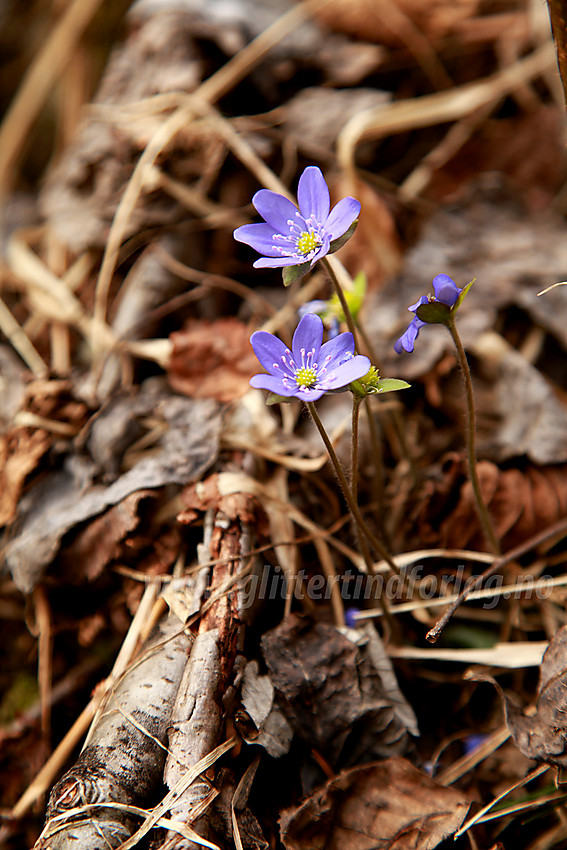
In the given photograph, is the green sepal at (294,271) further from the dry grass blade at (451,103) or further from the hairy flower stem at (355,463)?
the dry grass blade at (451,103)

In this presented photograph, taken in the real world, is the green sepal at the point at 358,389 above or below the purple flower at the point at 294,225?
below

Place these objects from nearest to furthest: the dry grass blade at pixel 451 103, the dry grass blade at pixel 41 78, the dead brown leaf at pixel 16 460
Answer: the dead brown leaf at pixel 16 460 < the dry grass blade at pixel 451 103 < the dry grass blade at pixel 41 78

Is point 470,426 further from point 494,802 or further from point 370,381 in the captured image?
point 494,802

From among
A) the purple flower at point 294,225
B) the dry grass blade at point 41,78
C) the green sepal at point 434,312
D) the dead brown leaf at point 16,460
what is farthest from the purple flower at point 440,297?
the dry grass blade at point 41,78

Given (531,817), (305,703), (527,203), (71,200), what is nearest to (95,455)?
(305,703)

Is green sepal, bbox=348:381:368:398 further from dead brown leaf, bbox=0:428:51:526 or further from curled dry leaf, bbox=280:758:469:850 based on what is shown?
dead brown leaf, bbox=0:428:51:526

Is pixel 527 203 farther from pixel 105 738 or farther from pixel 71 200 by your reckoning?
pixel 105 738

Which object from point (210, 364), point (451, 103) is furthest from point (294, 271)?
point (451, 103)
